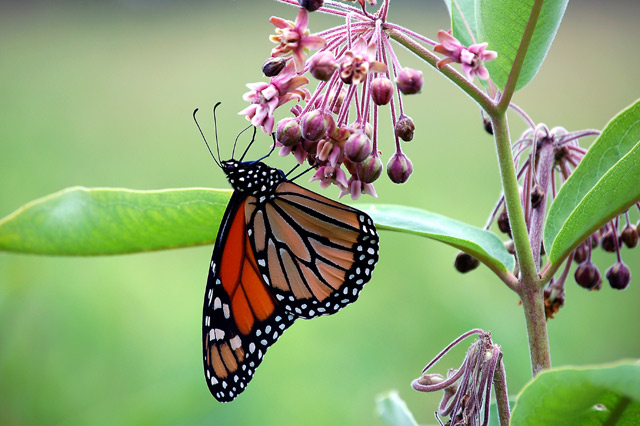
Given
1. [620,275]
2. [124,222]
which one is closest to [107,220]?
[124,222]

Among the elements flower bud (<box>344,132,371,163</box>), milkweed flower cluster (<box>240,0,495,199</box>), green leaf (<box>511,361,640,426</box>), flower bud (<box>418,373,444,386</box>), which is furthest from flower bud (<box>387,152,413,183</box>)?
green leaf (<box>511,361,640,426</box>)

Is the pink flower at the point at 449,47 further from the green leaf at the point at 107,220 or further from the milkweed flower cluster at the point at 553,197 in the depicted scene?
the green leaf at the point at 107,220

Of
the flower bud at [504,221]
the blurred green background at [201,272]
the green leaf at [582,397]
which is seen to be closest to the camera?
the green leaf at [582,397]

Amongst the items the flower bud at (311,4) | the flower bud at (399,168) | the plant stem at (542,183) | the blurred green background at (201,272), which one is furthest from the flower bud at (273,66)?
the blurred green background at (201,272)

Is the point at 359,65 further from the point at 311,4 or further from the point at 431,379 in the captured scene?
the point at 431,379

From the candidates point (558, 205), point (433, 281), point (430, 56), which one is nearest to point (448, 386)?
point (558, 205)

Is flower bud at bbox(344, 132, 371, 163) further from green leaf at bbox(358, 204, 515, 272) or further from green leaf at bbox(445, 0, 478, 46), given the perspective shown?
green leaf at bbox(445, 0, 478, 46)
